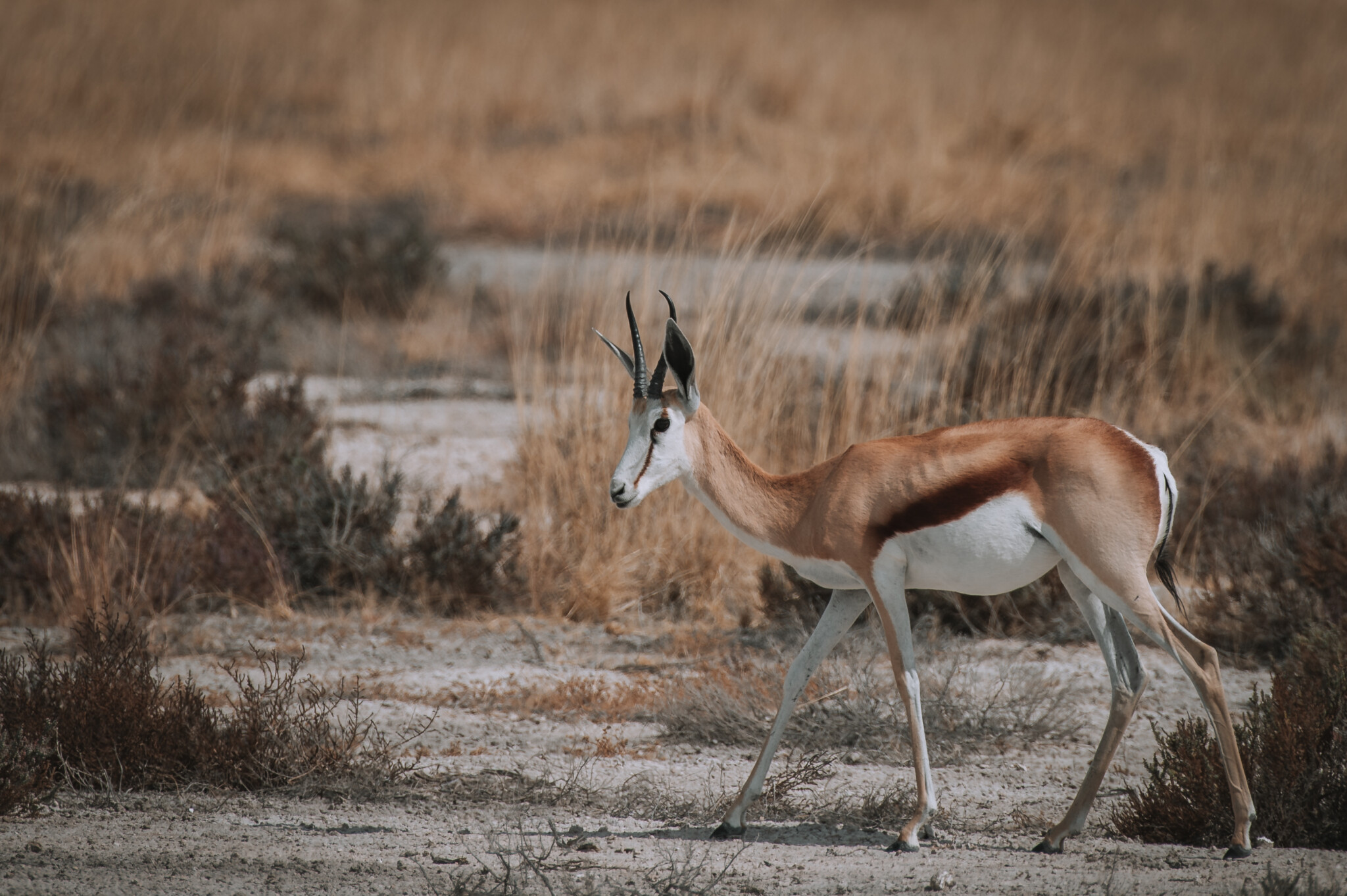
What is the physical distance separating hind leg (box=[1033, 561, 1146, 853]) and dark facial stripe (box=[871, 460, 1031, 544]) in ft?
1.32

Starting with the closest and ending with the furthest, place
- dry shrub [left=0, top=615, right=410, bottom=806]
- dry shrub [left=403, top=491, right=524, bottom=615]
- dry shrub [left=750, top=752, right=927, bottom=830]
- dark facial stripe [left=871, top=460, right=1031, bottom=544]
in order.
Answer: dark facial stripe [left=871, top=460, right=1031, bottom=544]
dry shrub [left=750, top=752, right=927, bottom=830]
dry shrub [left=0, top=615, right=410, bottom=806]
dry shrub [left=403, top=491, right=524, bottom=615]

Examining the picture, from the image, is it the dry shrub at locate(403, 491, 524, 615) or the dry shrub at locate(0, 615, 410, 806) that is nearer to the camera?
the dry shrub at locate(0, 615, 410, 806)

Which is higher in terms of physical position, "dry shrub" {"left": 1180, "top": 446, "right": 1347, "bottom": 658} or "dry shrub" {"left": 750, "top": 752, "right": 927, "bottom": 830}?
"dry shrub" {"left": 1180, "top": 446, "right": 1347, "bottom": 658}

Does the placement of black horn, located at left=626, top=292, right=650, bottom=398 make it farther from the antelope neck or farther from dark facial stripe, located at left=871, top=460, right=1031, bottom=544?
dark facial stripe, located at left=871, top=460, right=1031, bottom=544

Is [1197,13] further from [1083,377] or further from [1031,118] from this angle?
[1083,377]

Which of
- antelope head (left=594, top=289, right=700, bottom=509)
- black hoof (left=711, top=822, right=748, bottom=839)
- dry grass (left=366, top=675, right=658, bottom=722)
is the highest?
antelope head (left=594, top=289, right=700, bottom=509)

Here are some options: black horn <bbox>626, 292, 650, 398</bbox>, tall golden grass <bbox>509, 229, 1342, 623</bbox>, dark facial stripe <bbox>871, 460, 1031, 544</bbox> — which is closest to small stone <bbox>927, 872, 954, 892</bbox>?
dark facial stripe <bbox>871, 460, 1031, 544</bbox>

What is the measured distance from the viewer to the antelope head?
420cm

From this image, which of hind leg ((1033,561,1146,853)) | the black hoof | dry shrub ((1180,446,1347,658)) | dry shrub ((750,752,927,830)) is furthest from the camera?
dry shrub ((1180,446,1347,658))

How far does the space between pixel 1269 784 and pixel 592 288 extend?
549 centimetres

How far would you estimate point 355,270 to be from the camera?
13.6m

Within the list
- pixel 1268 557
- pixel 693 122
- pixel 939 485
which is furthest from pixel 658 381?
pixel 693 122

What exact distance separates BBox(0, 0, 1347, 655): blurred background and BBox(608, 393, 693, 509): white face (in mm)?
2969

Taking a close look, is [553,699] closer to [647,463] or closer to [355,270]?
[647,463]
